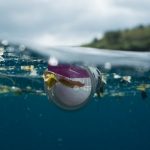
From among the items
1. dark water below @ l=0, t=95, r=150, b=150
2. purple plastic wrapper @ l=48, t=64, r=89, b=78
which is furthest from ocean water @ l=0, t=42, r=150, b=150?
purple plastic wrapper @ l=48, t=64, r=89, b=78

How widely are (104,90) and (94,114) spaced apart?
174 centimetres

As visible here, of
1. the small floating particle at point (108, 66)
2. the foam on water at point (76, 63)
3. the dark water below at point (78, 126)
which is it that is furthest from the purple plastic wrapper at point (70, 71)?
the dark water below at point (78, 126)

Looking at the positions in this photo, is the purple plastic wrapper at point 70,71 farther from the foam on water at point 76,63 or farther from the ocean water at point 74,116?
the ocean water at point 74,116

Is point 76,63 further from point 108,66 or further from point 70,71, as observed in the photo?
point 108,66

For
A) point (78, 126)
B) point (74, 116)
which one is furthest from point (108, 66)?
point (78, 126)

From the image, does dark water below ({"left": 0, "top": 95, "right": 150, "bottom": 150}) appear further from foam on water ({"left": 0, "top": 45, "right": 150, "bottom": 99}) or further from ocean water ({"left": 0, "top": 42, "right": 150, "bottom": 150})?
foam on water ({"left": 0, "top": 45, "right": 150, "bottom": 99})

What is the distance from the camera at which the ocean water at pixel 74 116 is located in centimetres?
1273

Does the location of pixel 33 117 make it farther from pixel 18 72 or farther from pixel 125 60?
pixel 125 60

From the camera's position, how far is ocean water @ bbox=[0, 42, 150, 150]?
12.7 meters

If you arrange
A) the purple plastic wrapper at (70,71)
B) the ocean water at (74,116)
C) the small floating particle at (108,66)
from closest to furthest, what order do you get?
the purple plastic wrapper at (70,71), the small floating particle at (108,66), the ocean water at (74,116)

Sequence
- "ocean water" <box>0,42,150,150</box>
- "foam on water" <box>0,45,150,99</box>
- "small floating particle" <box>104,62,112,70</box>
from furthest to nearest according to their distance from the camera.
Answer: "ocean water" <box>0,42,150,150</box>, "small floating particle" <box>104,62,112,70</box>, "foam on water" <box>0,45,150,99</box>

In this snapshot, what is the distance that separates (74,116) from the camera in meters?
13.2

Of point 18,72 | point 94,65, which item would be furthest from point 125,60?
point 18,72

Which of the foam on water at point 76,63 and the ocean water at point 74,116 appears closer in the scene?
the foam on water at point 76,63
